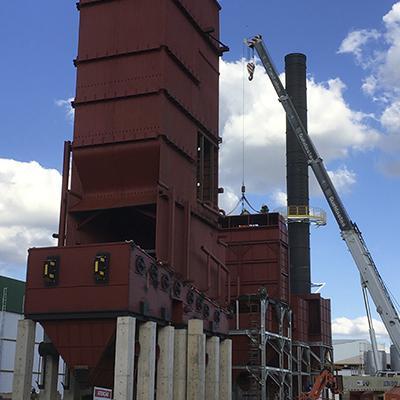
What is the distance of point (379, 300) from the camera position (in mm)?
33312

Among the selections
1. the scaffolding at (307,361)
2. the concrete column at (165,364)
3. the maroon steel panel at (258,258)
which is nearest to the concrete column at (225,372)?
the concrete column at (165,364)

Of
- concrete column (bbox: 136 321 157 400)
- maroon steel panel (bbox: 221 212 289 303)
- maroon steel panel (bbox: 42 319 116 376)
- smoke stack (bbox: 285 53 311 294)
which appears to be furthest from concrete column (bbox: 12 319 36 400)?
smoke stack (bbox: 285 53 311 294)

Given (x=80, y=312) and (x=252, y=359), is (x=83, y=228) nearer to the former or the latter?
(x=80, y=312)

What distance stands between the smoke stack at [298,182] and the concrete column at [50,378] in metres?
28.2

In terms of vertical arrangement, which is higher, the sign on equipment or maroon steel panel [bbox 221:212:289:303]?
maroon steel panel [bbox 221:212:289:303]

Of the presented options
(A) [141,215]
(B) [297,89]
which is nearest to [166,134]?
(A) [141,215]

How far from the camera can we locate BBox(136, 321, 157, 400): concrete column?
23344 mm

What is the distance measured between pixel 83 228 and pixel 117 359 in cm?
849

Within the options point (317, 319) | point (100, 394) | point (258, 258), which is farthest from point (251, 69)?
point (100, 394)

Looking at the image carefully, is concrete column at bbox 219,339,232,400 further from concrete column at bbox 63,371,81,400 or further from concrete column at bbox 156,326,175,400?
concrete column at bbox 63,371,81,400

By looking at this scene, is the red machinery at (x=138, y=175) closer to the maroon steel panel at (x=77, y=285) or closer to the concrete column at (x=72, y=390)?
the maroon steel panel at (x=77, y=285)

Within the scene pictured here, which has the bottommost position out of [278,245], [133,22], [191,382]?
[191,382]

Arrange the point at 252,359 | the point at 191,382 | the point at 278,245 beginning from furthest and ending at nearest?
1. the point at 278,245
2. the point at 252,359
3. the point at 191,382

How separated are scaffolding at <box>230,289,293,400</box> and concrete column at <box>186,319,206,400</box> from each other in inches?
436
